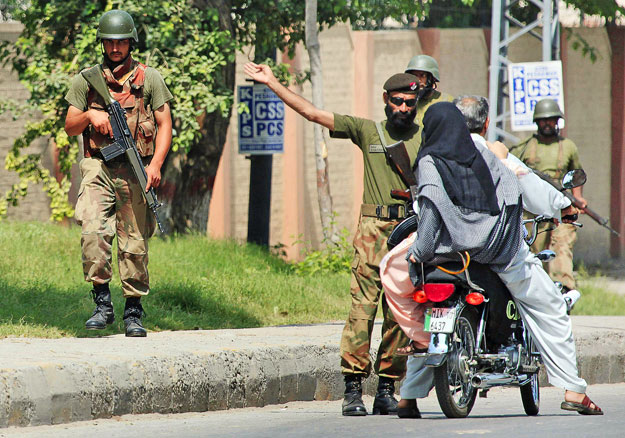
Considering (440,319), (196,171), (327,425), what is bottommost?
(327,425)

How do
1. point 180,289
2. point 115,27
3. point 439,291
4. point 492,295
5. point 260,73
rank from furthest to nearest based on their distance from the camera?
point 180,289 < point 115,27 < point 260,73 < point 492,295 < point 439,291

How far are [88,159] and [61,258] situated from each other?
11.5 ft

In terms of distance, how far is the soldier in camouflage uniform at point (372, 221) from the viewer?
6.27m

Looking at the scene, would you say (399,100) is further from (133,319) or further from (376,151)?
(133,319)

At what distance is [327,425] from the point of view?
578 cm

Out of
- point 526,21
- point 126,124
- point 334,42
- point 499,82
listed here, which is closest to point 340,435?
point 126,124

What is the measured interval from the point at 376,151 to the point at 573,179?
108cm

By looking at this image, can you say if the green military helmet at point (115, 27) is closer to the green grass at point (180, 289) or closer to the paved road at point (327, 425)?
the green grass at point (180, 289)

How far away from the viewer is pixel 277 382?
6898 millimetres

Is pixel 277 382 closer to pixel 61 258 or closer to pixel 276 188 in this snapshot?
pixel 61 258

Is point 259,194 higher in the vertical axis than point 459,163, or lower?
lower

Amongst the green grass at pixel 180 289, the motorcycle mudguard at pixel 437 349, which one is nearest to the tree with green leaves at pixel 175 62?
the green grass at pixel 180 289

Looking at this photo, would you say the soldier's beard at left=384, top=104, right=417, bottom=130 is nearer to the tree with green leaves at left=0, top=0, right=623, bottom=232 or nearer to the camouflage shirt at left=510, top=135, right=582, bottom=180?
the camouflage shirt at left=510, top=135, right=582, bottom=180

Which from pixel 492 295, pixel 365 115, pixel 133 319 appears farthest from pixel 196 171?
pixel 492 295
